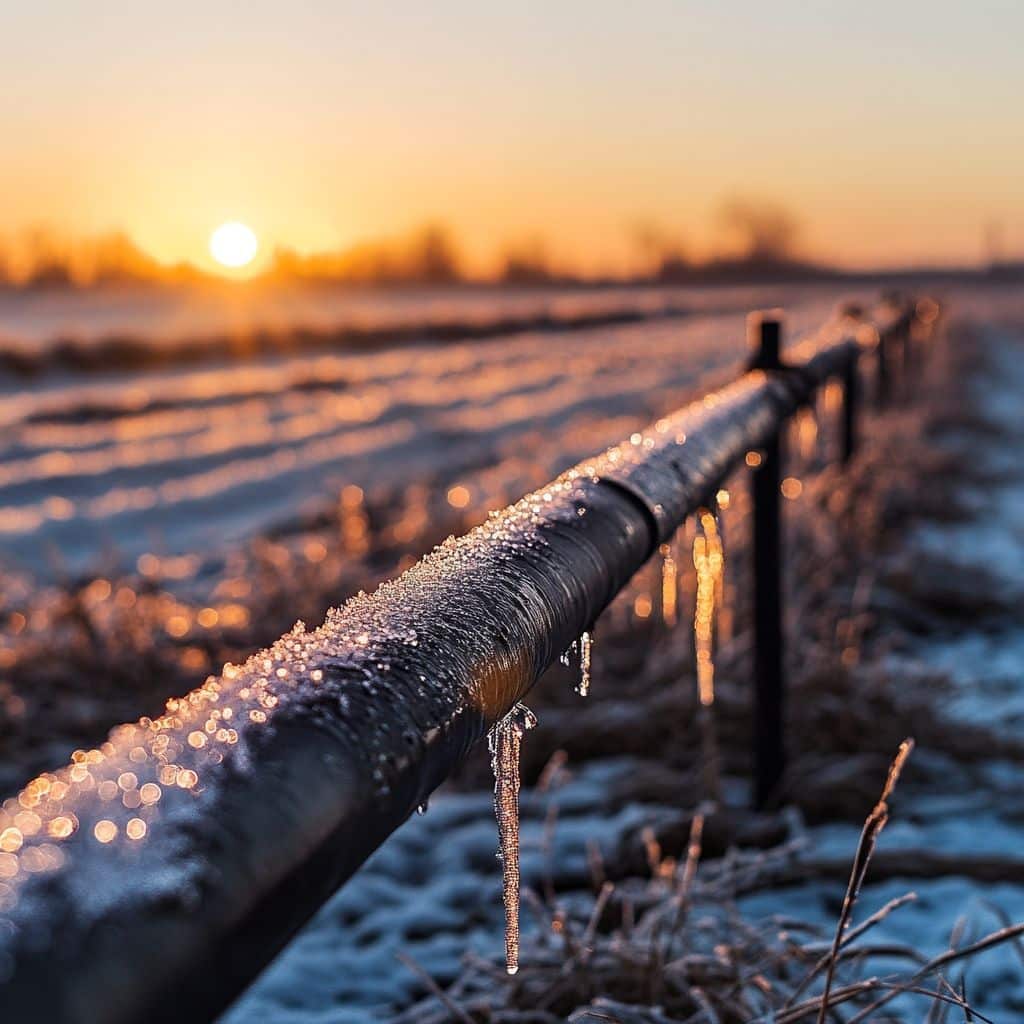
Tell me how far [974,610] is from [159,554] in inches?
166

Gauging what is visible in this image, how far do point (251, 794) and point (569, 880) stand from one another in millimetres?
2309

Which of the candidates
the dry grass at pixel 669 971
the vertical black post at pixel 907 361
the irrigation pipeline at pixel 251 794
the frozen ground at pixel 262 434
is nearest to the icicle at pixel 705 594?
the dry grass at pixel 669 971

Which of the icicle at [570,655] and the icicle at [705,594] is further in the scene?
the icicle at [705,594]

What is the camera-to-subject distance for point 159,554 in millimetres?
6793

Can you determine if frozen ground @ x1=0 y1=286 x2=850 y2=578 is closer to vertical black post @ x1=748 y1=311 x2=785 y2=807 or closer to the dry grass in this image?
vertical black post @ x1=748 y1=311 x2=785 y2=807

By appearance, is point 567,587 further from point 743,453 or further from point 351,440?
point 351,440

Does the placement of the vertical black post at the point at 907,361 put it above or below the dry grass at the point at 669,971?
above

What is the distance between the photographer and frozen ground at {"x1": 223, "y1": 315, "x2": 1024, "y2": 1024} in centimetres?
233

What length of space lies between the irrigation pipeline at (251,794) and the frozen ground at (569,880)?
126 cm

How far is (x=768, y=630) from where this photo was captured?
297 cm

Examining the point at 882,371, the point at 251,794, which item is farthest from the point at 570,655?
the point at 882,371

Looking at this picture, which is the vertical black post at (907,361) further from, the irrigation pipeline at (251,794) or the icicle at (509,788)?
the irrigation pipeline at (251,794)

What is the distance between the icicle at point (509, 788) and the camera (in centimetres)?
112

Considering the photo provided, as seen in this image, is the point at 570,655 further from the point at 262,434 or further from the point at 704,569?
the point at 262,434
